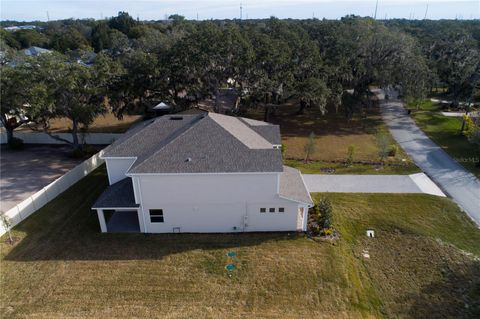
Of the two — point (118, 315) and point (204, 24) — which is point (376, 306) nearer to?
point (118, 315)

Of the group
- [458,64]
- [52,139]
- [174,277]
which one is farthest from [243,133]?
[458,64]

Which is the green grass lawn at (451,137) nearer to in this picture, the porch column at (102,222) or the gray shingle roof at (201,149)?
the gray shingle roof at (201,149)

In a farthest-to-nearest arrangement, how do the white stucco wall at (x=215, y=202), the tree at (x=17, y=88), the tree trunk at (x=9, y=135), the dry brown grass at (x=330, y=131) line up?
the tree trunk at (x=9, y=135)
the dry brown grass at (x=330, y=131)
the tree at (x=17, y=88)
the white stucco wall at (x=215, y=202)

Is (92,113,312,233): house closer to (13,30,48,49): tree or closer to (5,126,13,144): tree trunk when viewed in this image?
(5,126,13,144): tree trunk

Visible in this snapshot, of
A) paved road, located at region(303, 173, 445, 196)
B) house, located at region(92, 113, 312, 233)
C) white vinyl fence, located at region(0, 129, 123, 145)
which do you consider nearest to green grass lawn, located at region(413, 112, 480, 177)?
paved road, located at region(303, 173, 445, 196)

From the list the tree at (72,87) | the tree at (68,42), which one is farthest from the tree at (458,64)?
the tree at (68,42)

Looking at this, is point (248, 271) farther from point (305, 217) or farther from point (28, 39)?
point (28, 39)
